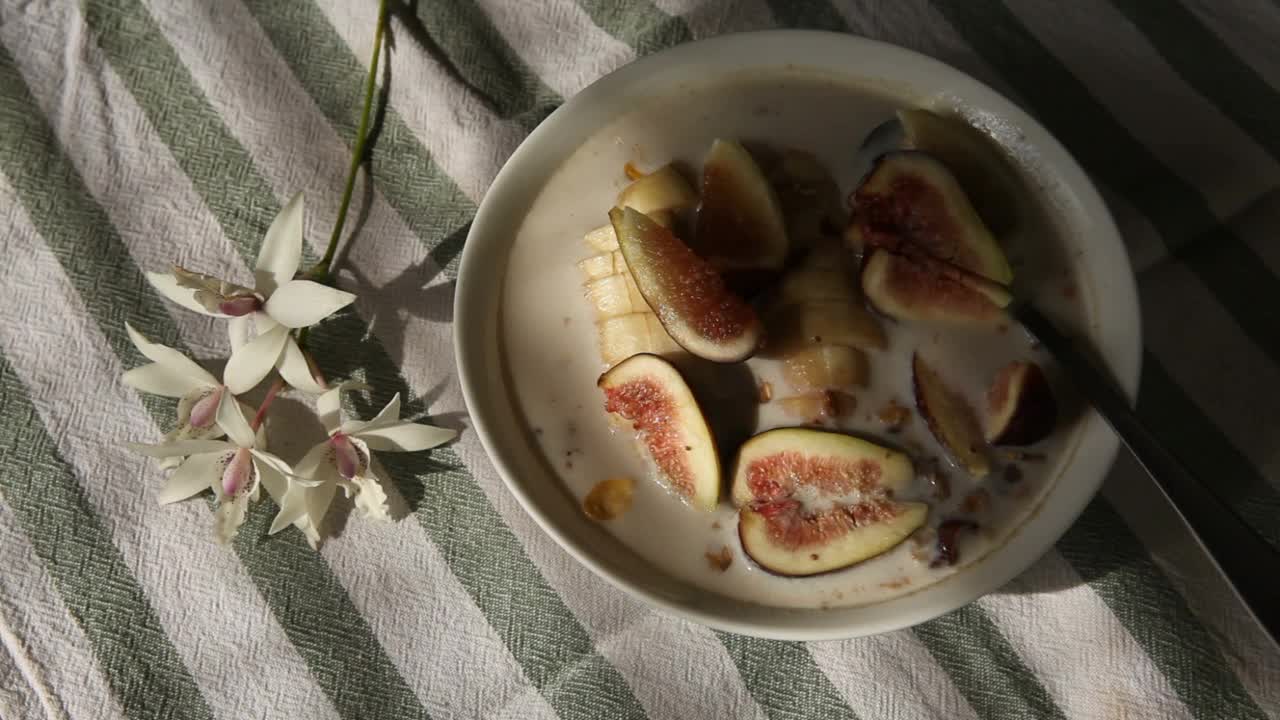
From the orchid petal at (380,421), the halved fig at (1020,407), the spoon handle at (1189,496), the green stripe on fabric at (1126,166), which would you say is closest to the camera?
the spoon handle at (1189,496)

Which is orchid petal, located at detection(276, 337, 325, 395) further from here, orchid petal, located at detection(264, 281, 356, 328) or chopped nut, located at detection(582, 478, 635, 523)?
chopped nut, located at detection(582, 478, 635, 523)

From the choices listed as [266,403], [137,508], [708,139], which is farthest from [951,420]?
[137,508]

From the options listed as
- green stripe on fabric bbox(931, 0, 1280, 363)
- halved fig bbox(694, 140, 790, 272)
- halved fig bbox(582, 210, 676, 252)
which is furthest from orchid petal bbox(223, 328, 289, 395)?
green stripe on fabric bbox(931, 0, 1280, 363)

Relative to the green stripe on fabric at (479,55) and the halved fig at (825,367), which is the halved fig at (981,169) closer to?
the halved fig at (825,367)

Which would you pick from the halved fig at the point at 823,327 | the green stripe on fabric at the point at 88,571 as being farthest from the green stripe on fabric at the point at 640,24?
the green stripe on fabric at the point at 88,571

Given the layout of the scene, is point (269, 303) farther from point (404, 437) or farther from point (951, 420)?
point (951, 420)

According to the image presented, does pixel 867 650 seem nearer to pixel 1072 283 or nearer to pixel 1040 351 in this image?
pixel 1040 351

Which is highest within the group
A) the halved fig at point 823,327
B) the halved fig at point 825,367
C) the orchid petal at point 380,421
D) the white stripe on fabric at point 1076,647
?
the orchid petal at point 380,421
